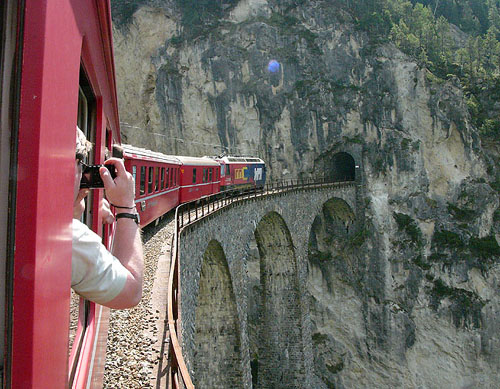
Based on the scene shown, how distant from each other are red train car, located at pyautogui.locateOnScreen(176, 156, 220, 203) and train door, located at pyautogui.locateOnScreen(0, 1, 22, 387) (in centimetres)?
1493

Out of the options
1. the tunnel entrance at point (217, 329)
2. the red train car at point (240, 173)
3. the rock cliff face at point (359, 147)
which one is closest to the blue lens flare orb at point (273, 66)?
the rock cliff face at point (359, 147)

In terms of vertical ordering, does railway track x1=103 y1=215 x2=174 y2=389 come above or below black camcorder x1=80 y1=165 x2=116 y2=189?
below

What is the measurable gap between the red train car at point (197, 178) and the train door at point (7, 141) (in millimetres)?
14935

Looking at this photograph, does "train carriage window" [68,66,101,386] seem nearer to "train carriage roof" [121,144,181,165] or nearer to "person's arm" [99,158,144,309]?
"person's arm" [99,158,144,309]

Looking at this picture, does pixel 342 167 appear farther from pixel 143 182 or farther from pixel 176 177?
pixel 143 182

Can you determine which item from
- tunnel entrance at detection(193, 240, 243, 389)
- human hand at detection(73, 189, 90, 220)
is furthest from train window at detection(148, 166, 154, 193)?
human hand at detection(73, 189, 90, 220)

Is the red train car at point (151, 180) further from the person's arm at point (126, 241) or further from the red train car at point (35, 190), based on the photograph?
the red train car at point (35, 190)

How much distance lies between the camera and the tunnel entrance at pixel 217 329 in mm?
13352

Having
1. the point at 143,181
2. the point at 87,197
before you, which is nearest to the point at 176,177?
the point at 143,181

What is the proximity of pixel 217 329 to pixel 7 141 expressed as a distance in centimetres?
1370

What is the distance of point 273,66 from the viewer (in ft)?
107

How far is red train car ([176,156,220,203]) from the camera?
16.4 metres

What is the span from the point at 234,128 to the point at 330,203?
33.2 feet

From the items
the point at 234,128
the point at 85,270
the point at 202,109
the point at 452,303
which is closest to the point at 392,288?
the point at 452,303
